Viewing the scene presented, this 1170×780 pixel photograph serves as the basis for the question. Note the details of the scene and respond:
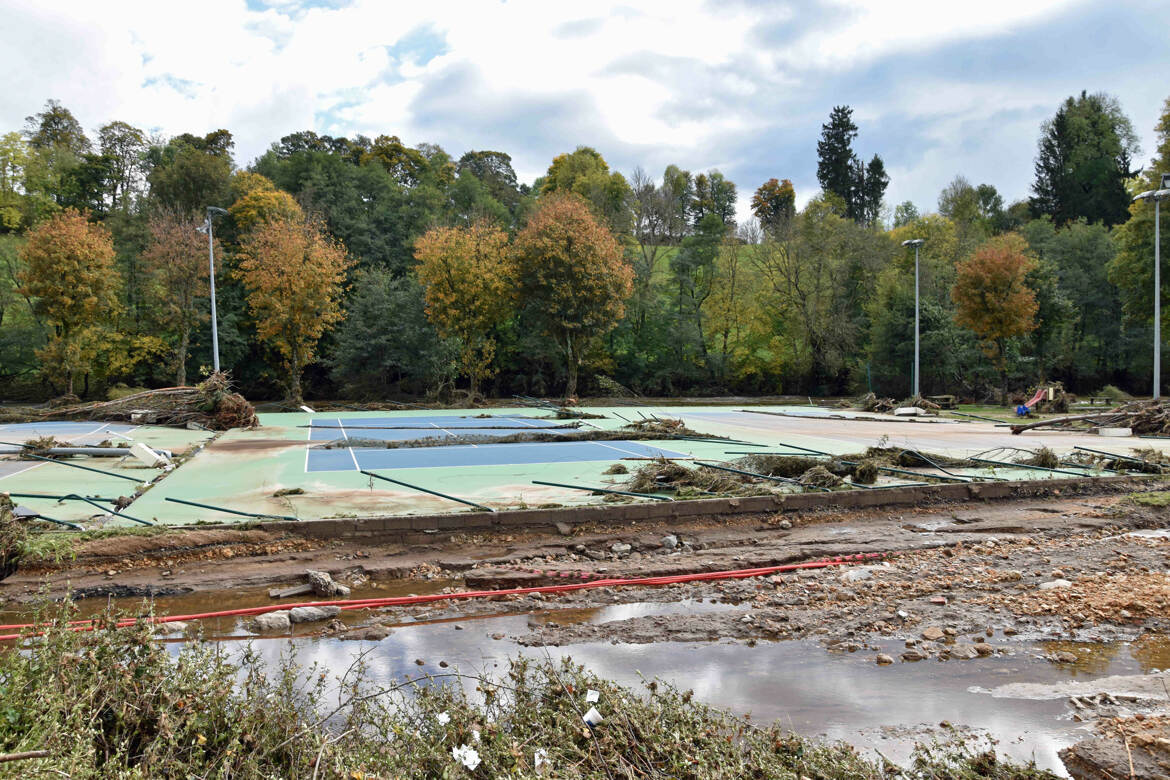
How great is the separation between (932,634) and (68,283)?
36.9 metres

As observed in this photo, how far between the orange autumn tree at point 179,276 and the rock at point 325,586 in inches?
1284

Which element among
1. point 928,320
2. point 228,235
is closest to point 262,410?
point 228,235

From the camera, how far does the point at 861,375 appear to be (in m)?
42.2

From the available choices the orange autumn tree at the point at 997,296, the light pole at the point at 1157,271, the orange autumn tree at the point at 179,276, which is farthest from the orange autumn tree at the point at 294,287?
the light pole at the point at 1157,271

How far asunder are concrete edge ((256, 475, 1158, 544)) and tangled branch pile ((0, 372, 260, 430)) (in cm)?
1608

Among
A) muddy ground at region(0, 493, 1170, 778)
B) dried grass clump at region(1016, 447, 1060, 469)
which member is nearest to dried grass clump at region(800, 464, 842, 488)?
muddy ground at region(0, 493, 1170, 778)

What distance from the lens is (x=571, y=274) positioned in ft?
117

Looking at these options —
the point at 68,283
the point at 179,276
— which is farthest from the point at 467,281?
the point at 68,283

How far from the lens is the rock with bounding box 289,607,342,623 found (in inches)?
232

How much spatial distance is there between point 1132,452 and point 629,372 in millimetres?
30126

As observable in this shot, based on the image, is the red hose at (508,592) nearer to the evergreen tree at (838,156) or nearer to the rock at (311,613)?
the rock at (311,613)

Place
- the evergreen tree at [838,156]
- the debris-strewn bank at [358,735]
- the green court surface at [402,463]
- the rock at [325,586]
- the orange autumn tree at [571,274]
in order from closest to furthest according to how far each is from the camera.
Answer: the debris-strewn bank at [358,735], the rock at [325,586], the green court surface at [402,463], the orange autumn tree at [571,274], the evergreen tree at [838,156]

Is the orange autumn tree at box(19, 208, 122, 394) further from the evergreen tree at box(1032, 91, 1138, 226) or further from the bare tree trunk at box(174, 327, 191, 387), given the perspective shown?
the evergreen tree at box(1032, 91, 1138, 226)

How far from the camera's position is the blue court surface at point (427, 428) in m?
20.2
